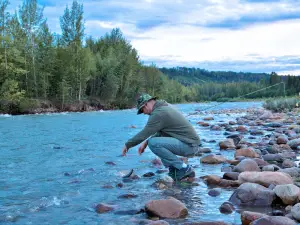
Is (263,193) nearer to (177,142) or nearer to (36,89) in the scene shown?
(177,142)

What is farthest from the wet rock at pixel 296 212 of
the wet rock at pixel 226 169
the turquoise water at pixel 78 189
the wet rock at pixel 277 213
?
the wet rock at pixel 226 169

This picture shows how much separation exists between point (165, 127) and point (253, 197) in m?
1.74

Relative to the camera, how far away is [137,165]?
7.32 metres

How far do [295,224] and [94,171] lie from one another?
4.06m

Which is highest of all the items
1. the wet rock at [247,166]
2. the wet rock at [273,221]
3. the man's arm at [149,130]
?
Answer: the man's arm at [149,130]

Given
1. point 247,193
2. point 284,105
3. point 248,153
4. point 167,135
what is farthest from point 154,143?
point 284,105

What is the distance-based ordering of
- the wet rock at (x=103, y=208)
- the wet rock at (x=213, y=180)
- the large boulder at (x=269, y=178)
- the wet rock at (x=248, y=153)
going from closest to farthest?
the wet rock at (x=103, y=208)
the large boulder at (x=269, y=178)
the wet rock at (x=213, y=180)
the wet rock at (x=248, y=153)

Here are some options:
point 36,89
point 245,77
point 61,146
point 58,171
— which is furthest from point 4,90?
point 245,77

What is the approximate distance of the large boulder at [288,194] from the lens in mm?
4254

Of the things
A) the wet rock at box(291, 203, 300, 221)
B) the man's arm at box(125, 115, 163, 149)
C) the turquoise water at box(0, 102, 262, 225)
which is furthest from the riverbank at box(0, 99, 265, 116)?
the wet rock at box(291, 203, 300, 221)

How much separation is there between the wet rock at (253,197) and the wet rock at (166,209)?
799mm

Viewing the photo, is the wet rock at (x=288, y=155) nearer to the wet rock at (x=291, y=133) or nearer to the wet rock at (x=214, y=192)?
the wet rock at (x=214, y=192)

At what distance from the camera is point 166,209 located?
4.10m

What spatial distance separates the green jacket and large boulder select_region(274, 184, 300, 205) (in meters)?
1.63
